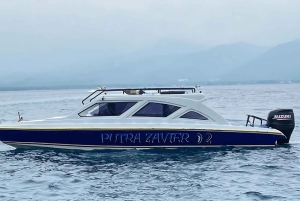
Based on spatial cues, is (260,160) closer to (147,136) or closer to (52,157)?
(147,136)

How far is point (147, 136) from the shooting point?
14.9 m

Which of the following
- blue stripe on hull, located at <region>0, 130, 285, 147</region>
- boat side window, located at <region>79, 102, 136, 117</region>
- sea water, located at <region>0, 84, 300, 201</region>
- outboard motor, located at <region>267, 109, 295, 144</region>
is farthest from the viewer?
outboard motor, located at <region>267, 109, 295, 144</region>

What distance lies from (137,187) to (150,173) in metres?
1.25

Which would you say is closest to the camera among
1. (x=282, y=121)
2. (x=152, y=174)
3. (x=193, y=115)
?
(x=152, y=174)

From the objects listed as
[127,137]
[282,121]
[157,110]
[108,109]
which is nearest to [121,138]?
[127,137]

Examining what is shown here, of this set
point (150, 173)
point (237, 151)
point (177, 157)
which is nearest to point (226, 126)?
point (237, 151)

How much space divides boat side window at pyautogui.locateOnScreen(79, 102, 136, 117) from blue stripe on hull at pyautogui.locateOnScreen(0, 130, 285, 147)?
2.46 feet

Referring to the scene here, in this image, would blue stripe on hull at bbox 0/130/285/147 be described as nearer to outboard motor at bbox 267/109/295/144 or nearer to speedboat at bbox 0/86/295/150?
speedboat at bbox 0/86/295/150

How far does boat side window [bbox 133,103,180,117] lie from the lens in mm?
15391

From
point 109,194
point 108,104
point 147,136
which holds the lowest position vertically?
point 109,194

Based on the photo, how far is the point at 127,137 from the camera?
49.0 feet

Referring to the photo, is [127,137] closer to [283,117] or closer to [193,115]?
[193,115]

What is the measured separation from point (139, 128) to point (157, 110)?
1.02 m

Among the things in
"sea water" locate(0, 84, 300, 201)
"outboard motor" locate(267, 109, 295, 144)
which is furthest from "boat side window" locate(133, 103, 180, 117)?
"outboard motor" locate(267, 109, 295, 144)
